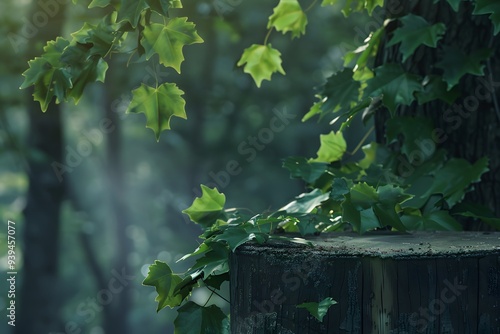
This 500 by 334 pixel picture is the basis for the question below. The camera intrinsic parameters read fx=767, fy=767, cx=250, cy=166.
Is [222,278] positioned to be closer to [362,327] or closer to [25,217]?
[362,327]

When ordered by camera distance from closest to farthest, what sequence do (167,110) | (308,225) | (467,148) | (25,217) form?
(308,225), (167,110), (467,148), (25,217)

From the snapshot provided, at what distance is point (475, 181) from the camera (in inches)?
136

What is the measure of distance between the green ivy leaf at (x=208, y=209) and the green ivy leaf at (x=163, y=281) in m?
0.31

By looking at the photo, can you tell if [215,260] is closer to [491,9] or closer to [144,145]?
[491,9]

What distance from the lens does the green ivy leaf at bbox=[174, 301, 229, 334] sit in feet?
9.34

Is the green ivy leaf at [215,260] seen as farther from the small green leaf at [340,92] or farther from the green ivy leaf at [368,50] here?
the green ivy leaf at [368,50]

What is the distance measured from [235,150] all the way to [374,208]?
15245mm

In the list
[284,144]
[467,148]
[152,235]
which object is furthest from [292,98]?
[467,148]

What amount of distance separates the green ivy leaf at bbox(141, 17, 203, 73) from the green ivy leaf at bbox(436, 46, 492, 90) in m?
1.30

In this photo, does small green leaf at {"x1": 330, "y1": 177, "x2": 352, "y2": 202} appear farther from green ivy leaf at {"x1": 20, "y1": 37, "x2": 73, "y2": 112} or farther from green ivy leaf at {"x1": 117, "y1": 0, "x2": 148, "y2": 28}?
green ivy leaf at {"x1": 20, "y1": 37, "x2": 73, "y2": 112}

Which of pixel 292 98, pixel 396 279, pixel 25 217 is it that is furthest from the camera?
pixel 292 98

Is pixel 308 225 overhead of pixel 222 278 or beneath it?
overhead

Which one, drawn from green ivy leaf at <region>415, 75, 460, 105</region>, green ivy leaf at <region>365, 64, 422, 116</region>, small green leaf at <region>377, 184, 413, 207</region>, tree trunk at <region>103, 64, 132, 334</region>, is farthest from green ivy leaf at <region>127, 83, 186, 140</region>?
tree trunk at <region>103, 64, 132, 334</region>

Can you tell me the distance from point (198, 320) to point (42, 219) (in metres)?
8.35
